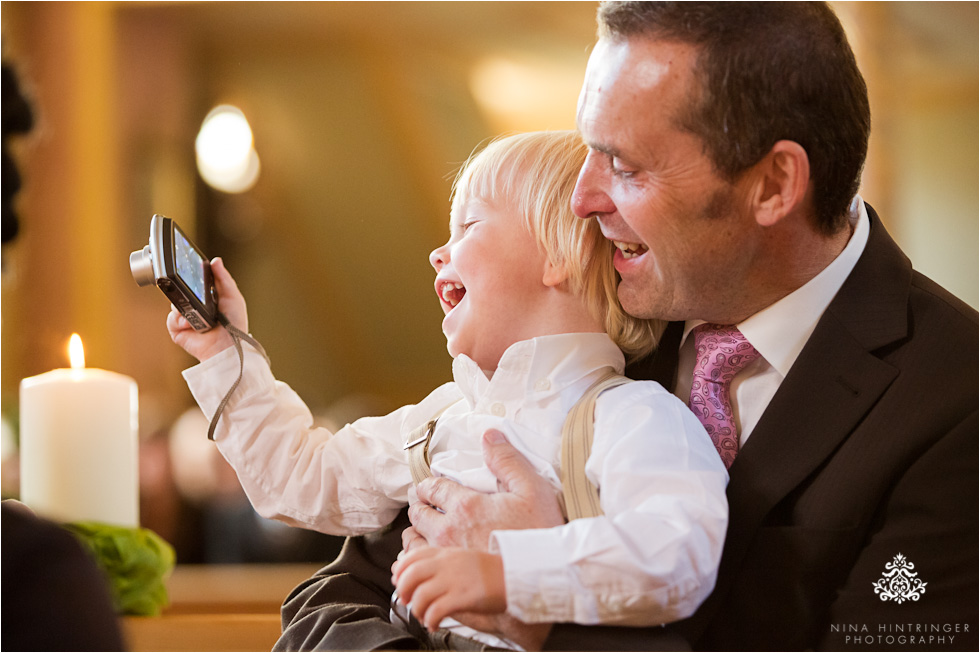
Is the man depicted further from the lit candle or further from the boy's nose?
the lit candle

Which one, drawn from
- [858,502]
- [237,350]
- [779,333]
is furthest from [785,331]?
[237,350]

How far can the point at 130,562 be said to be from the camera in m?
1.38

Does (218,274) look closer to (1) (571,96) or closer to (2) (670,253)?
(2) (670,253)

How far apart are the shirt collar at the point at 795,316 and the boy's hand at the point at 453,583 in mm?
484

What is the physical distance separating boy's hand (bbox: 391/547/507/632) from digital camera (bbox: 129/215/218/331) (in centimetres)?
50

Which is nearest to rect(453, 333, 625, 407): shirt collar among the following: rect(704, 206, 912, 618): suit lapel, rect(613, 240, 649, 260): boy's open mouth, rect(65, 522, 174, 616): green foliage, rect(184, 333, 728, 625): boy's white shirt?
rect(184, 333, 728, 625): boy's white shirt

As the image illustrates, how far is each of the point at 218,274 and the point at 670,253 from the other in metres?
0.61

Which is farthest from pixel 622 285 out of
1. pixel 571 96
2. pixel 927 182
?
pixel 927 182

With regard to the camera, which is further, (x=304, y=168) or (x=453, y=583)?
(x=304, y=168)

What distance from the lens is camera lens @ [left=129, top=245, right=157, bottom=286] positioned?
1186 mm

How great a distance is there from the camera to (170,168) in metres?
4.04

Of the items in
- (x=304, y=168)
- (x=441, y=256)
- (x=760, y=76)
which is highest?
(x=304, y=168)

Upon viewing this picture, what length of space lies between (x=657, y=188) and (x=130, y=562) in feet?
2.99

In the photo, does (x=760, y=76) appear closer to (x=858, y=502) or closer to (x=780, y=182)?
(x=780, y=182)
